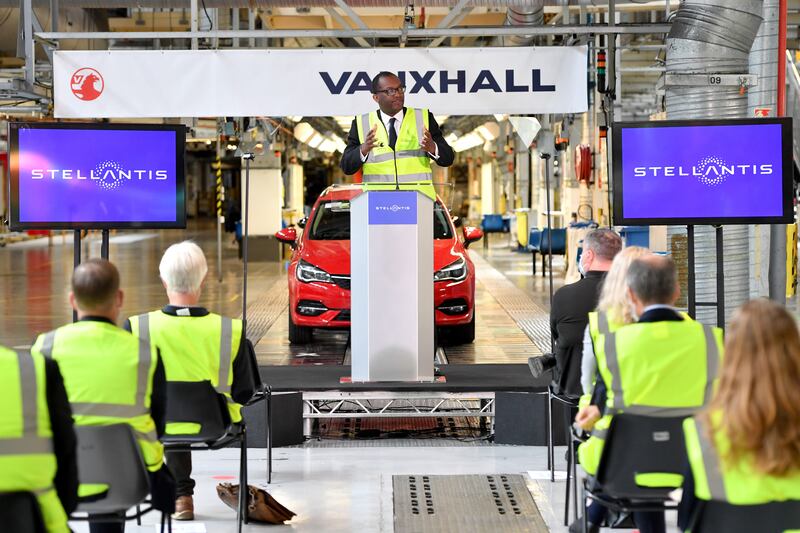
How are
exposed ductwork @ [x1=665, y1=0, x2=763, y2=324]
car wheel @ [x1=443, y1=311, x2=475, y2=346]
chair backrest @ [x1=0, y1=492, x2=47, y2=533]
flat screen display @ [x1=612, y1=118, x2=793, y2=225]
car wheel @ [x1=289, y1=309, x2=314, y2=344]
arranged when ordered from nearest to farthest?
1. chair backrest @ [x1=0, y1=492, x2=47, y2=533]
2. flat screen display @ [x1=612, y1=118, x2=793, y2=225]
3. exposed ductwork @ [x1=665, y1=0, x2=763, y2=324]
4. car wheel @ [x1=289, y1=309, x2=314, y2=344]
5. car wheel @ [x1=443, y1=311, x2=475, y2=346]

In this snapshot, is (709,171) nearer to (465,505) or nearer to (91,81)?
(465,505)

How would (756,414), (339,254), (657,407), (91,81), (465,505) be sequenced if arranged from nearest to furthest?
(756,414) → (657,407) → (465,505) → (91,81) → (339,254)

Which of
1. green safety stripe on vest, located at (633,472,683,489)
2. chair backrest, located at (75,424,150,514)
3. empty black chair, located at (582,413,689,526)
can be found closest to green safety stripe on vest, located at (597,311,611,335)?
empty black chair, located at (582,413,689,526)

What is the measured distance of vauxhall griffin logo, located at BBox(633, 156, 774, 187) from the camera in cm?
693

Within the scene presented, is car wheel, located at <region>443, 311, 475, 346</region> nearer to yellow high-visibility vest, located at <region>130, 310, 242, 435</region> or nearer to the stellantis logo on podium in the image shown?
the stellantis logo on podium

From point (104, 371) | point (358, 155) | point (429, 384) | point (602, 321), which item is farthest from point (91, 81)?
point (602, 321)

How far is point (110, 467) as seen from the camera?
4.06m

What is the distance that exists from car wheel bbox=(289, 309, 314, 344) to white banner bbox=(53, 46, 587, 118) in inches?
128

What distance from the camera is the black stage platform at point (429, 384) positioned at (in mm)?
7609

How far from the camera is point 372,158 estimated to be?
24.6 ft

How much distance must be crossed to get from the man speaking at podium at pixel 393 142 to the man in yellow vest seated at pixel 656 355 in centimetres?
328

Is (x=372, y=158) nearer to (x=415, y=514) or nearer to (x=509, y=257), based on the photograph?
(x=415, y=514)

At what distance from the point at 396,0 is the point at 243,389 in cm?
727

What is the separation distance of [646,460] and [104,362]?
6.00 feet
